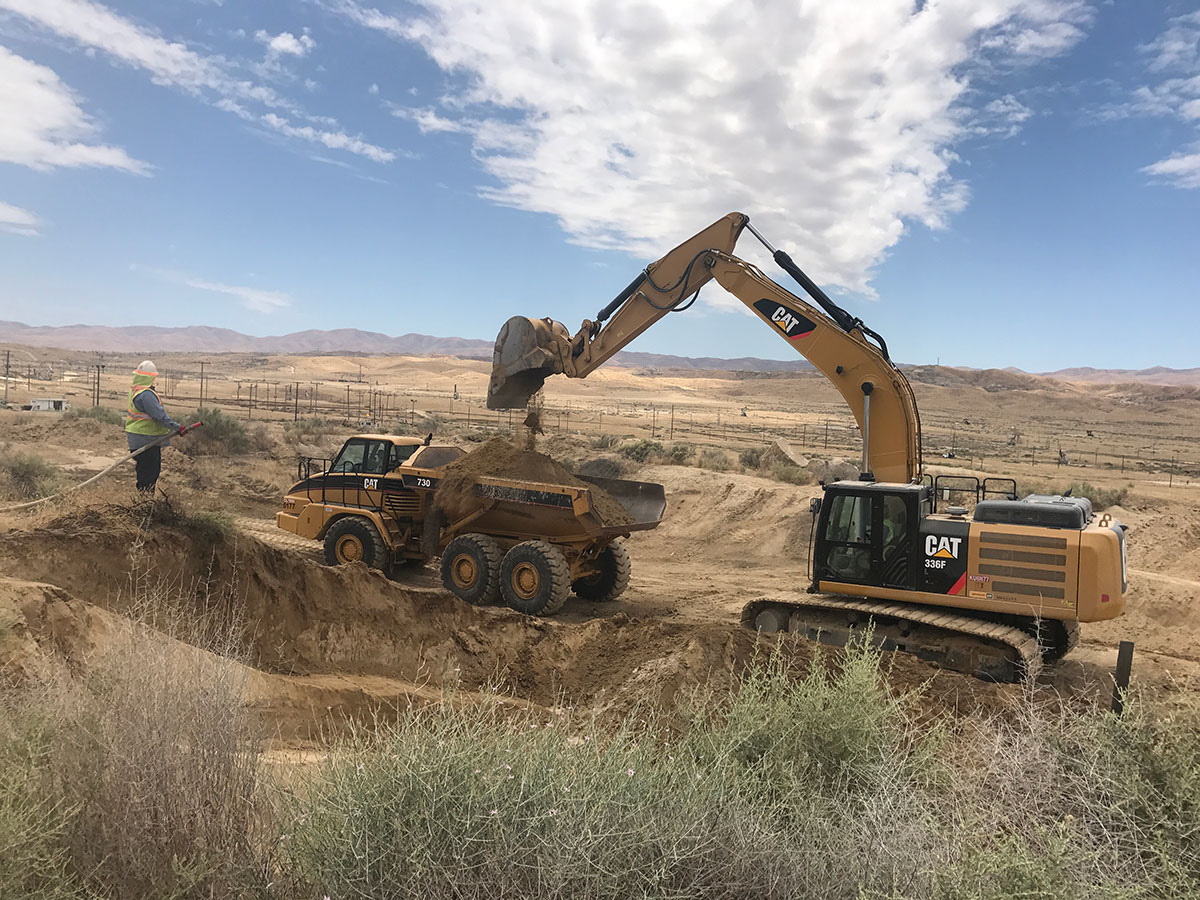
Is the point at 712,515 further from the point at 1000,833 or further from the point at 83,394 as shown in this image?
the point at 83,394

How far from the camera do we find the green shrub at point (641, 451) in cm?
2598

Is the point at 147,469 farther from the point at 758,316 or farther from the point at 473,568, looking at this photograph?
the point at 758,316

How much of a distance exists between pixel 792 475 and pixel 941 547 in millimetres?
14192

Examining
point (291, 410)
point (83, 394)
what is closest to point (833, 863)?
point (291, 410)

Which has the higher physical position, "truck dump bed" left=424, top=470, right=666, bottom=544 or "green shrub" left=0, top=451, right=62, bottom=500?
"truck dump bed" left=424, top=470, right=666, bottom=544

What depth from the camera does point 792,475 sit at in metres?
23.2

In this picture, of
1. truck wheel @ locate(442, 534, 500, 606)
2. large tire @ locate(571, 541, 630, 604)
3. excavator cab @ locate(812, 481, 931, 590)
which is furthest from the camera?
large tire @ locate(571, 541, 630, 604)

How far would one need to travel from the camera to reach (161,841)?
3508 mm

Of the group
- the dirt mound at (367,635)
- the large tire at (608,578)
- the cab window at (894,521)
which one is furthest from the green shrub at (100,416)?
the cab window at (894,521)

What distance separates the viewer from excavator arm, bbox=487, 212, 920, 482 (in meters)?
9.95

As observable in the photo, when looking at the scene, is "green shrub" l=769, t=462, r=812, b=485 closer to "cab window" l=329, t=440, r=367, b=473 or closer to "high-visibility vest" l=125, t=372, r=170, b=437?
"cab window" l=329, t=440, r=367, b=473

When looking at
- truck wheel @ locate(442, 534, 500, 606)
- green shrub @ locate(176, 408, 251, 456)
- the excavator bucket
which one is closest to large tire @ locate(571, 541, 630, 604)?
truck wheel @ locate(442, 534, 500, 606)

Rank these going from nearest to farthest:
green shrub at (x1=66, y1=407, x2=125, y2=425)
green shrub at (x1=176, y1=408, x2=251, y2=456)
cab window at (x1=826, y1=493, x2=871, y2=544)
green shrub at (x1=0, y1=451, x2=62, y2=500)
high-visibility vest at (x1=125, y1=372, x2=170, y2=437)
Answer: cab window at (x1=826, y1=493, x2=871, y2=544), high-visibility vest at (x1=125, y1=372, x2=170, y2=437), green shrub at (x1=0, y1=451, x2=62, y2=500), green shrub at (x1=176, y1=408, x2=251, y2=456), green shrub at (x1=66, y1=407, x2=125, y2=425)

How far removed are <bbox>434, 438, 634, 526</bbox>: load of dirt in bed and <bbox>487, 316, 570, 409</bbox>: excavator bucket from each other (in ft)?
2.50
